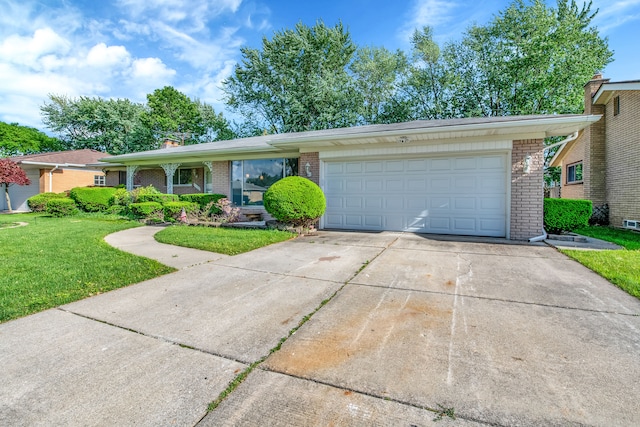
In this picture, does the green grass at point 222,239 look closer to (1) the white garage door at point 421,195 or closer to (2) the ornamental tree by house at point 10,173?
(1) the white garage door at point 421,195

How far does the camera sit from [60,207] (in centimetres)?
1334

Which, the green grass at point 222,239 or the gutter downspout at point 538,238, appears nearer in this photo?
the green grass at point 222,239

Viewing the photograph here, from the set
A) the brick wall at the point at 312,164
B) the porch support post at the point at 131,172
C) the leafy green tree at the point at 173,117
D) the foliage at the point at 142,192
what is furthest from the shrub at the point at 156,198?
the leafy green tree at the point at 173,117

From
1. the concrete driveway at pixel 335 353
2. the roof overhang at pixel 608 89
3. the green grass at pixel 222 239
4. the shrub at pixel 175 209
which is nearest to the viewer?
the concrete driveway at pixel 335 353

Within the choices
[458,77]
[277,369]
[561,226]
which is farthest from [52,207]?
[458,77]

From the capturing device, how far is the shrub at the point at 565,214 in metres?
7.16

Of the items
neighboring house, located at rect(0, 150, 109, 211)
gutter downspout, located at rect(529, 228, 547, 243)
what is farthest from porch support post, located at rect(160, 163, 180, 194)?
gutter downspout, located at rect(529, 228, 547, 243)

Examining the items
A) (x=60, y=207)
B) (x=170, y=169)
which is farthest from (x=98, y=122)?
(x=170, y=169)

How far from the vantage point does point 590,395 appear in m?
1.82

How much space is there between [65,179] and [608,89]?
87.4ft

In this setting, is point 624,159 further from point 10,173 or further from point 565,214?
point 10,173

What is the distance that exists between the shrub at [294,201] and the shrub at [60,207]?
35.5 ft

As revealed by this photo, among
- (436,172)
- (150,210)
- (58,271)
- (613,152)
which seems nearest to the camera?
(58,271)

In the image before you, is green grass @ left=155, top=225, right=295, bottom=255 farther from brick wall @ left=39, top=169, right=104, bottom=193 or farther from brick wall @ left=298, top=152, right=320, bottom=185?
brick wall @ left=39, top=169, right=104, bottom=193
